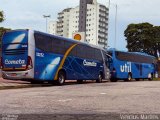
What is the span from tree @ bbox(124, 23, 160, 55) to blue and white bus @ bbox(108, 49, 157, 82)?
33511mm

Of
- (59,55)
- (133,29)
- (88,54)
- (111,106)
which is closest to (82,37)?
(88,54)

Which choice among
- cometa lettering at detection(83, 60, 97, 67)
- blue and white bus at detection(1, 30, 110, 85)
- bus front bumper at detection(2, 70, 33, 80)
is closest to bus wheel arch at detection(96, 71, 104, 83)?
cometa lettering at detection(83, 60, 97, 67)

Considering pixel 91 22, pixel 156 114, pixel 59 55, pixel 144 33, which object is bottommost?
pixel 156 114

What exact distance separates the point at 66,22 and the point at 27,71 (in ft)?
405

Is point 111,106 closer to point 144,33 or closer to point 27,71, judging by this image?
point 27,71

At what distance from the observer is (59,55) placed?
82.5ft

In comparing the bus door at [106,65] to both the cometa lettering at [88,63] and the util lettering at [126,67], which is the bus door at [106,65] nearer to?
the cometa lettering at [88,63]

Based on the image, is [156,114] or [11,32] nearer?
[156,114]

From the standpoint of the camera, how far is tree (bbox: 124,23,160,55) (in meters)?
81.4

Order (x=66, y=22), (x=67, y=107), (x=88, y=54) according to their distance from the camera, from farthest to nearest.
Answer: (x=66, y=22)
(x=88, y=54)
(x=67, y=107)

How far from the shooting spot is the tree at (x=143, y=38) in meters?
81.4

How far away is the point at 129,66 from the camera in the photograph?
40.7 meters

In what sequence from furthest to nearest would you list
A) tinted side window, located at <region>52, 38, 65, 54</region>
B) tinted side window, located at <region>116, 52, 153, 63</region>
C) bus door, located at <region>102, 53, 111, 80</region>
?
tinted side window, located at <region>116, 52, 153, 63</region>, bus door, located at <region>102, 53, 111, 80</region>, tinted side window, located at <region>52, 38, 65, 54</region>

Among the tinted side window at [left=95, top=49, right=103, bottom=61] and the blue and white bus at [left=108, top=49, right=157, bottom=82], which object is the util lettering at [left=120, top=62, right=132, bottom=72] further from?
the tinted side window at [left=95, top=49, right=103, bottom=61]
